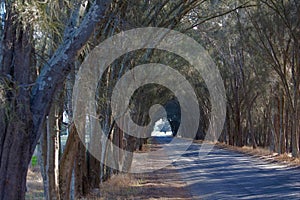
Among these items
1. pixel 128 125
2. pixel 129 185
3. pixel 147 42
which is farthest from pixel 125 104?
pixel 128 125

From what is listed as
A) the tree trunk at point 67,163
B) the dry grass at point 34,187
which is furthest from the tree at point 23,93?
the dry grass at point 34,187

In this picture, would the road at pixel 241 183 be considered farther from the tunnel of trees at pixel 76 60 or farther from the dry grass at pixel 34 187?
the dry grass at pixel 34 187

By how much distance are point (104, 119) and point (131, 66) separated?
211cm

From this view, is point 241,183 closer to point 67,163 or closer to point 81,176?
point 81,176

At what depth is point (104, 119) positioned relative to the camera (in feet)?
57.4

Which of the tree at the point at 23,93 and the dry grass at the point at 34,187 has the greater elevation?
the tree at the point at 23,93

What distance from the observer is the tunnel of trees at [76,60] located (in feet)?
19.5

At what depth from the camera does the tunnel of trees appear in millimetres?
5953

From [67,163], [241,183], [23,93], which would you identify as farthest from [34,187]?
[23,93]

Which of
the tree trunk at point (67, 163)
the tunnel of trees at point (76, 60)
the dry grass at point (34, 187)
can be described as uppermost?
the tunnel of trees at point (76, 60)

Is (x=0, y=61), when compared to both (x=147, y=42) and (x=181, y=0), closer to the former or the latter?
(x=147, y=42)

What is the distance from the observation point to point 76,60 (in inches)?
396

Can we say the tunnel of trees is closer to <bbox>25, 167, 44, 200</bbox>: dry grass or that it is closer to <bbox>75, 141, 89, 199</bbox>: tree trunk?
<bbox>75, 141, 89, 199</bbox>: tree trunk

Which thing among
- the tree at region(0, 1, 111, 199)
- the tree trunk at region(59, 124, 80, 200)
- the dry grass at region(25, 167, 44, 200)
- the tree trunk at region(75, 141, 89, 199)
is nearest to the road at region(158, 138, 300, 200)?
the tree trunk at region(75, 141, 89, 199)
